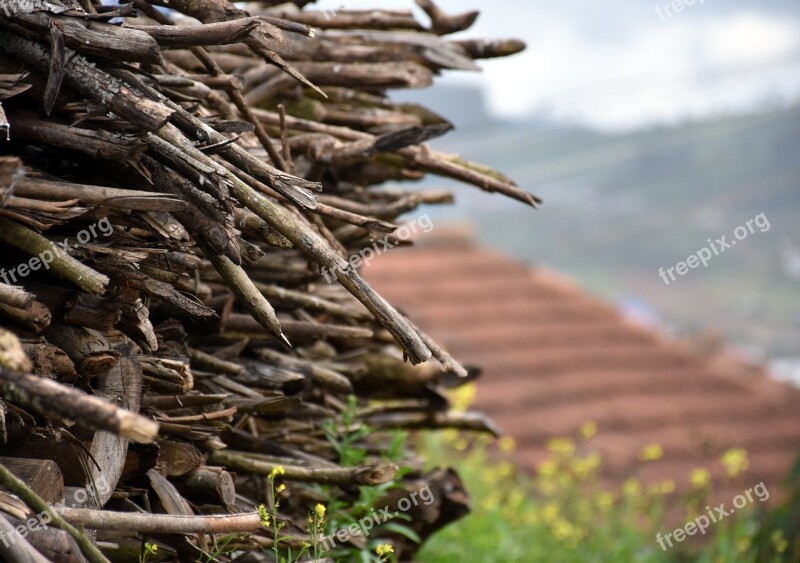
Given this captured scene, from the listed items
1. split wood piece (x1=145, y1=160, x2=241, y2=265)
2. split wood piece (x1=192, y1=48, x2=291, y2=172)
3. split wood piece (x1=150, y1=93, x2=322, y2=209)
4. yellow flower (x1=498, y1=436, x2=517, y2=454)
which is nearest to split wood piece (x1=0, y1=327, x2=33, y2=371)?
split wood piece (x1=145, y1=160, x2=241, y2=265)

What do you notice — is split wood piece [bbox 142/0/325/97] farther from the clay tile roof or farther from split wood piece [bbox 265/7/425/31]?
the clay tile roof

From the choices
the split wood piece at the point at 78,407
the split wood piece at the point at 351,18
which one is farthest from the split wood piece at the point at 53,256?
the split wood piece at the point at 351,18

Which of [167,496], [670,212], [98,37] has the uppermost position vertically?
[98,37]

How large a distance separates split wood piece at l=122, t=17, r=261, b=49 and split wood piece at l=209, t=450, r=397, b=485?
123 centimetres

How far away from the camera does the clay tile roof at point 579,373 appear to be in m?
9.12

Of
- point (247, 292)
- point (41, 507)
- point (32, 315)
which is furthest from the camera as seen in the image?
point (247, 292)

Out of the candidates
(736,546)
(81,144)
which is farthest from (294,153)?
(736,546)

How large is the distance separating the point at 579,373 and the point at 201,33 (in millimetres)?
8795

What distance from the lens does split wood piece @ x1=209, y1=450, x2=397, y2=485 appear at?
265 cm

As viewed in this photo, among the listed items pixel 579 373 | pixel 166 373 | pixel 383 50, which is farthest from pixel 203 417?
pixel 579 373

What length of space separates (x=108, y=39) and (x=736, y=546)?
4681mm

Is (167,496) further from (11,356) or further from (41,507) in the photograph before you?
(11,356)

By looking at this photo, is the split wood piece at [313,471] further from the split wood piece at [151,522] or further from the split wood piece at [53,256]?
the split wood piece at [53,256]

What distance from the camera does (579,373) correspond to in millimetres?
10367
